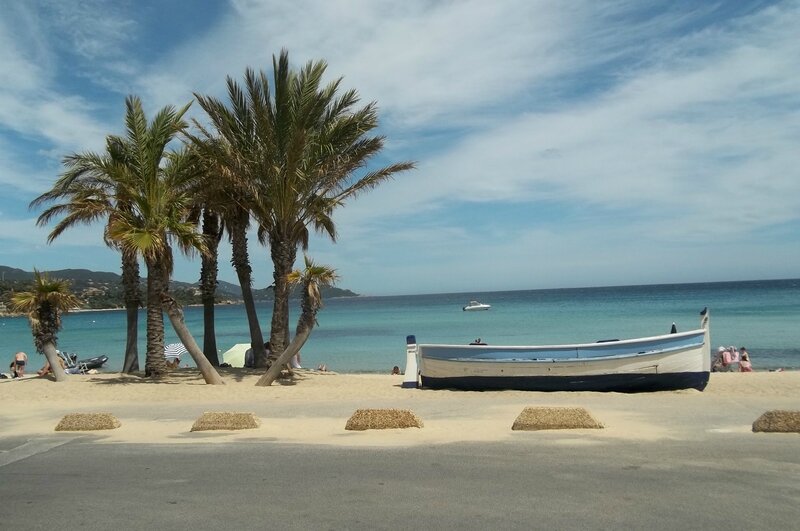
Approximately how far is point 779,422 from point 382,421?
534cm

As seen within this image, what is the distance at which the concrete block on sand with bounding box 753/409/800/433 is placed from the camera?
861 centimetres

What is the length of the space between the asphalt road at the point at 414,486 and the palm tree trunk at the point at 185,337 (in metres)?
7.08

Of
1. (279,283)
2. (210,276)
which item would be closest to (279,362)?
(279,283)

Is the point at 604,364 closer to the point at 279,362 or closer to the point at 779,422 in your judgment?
the point at 779,422

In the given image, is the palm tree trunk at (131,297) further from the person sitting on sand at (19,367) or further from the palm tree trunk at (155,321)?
the person sitting on sand at (19,367)

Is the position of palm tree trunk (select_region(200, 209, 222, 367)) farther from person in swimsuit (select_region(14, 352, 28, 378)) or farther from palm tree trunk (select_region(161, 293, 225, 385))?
person in swimsuit (select_region(14, 352, 28, 378))

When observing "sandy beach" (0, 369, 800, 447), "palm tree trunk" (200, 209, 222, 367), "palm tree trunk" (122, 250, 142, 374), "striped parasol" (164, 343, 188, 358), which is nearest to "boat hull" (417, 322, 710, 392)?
"sandy beach" (0, 369, 800, 447)

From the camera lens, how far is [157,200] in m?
16.1

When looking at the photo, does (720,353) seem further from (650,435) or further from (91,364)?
(91,364)

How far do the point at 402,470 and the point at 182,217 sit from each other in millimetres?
12042

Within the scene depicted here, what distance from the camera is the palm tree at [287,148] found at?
16.7 metres

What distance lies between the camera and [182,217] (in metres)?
17.3

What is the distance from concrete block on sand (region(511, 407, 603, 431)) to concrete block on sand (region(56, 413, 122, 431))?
6.34 metres

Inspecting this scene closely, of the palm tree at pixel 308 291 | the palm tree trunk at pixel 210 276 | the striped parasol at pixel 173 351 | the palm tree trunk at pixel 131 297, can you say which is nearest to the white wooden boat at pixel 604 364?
the palm tree at pixel 308 291
